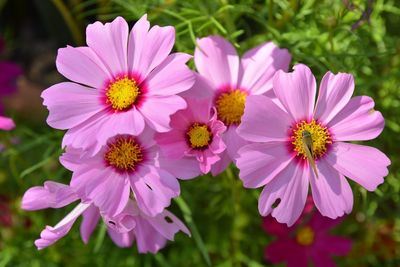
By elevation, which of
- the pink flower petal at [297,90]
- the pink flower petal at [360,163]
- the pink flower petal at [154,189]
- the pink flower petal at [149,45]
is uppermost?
the pink flower petal at [149,45]

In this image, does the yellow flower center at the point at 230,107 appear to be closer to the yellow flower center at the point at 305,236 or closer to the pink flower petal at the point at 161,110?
the pink flower petal at the point at 161,110

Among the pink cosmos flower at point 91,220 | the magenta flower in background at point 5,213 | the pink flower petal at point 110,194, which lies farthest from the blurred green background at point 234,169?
the pink flower petal at point 110,194

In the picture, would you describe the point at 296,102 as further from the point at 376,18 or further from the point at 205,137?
the point at 376,18

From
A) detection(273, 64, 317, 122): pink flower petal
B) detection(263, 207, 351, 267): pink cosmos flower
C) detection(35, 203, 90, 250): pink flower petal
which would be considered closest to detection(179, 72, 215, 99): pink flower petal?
detection(273, 64, 317, 122): pink flower petal

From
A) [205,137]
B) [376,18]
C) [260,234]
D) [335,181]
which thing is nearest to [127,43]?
[205,137]

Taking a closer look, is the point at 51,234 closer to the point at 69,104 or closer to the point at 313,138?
the point at 69,104

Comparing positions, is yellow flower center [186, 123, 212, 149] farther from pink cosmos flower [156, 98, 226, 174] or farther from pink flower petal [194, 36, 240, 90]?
→ pink flower petal [194, 36, 240, 90]
